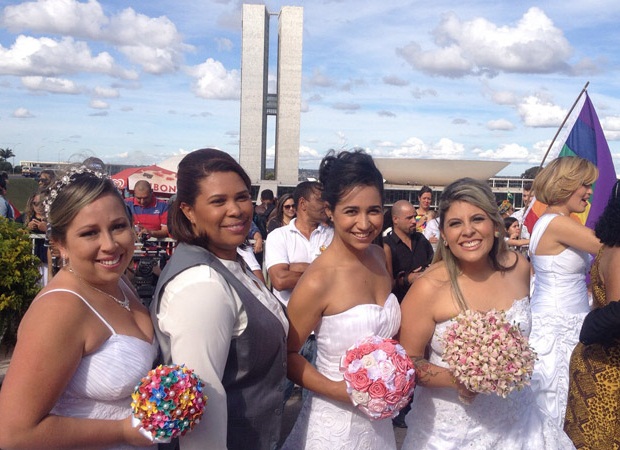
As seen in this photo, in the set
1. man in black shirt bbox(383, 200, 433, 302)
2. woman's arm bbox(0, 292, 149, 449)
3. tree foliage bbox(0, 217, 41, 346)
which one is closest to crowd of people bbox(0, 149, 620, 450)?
woman's arm bbox(0, 292, 149, 449)

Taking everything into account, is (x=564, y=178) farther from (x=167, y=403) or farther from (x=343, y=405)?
(x=167, y=403)

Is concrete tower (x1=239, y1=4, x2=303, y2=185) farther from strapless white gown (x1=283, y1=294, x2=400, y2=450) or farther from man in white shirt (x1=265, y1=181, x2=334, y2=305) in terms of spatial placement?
strapless white gown (x1=283, y1=294, x2=400, y2=450)

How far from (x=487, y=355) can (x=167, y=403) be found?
4.62ft

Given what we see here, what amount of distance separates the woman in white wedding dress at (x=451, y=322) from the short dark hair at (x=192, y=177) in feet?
3.92

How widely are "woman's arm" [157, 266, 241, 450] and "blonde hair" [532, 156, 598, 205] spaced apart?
3298 mm

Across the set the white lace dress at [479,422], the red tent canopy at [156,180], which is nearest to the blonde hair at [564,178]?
the white lace dress at [479,422]

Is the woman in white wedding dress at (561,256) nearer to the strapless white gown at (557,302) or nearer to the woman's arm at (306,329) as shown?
the strapless white gown at (557,302)

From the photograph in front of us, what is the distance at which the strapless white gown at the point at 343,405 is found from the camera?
2920 millimetres

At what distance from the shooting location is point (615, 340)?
128 inches

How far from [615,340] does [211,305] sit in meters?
2.27

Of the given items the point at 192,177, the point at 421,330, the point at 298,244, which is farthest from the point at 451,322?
the point at 298,244

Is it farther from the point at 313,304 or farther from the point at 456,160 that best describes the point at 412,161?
the point at 313,304

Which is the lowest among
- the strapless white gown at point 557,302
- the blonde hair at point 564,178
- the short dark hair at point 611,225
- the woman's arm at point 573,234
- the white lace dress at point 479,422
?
the white lace dress at point 479,422

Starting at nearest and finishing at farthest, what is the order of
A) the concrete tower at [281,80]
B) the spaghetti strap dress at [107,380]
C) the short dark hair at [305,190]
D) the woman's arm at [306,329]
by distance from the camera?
the spaghetti strap dress at [107,380] < the woman's arm at [306,329] < the short dark hair at [305,190] < the concrete tower at [281,80]
